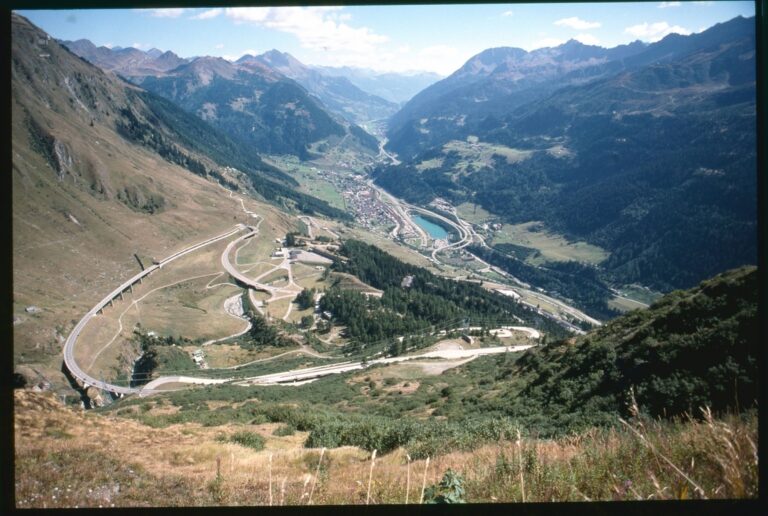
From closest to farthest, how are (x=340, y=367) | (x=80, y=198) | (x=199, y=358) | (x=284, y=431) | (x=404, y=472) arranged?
(x=404, y=472) → (x=284, y=431) → (x=340, y=367) → (x=199, y=358) → (x=80, y=198)

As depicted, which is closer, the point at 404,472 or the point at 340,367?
the point at 404,472

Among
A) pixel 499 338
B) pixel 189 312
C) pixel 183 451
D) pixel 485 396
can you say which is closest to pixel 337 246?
pixel 189 312

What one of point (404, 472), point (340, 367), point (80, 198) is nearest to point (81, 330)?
point (340, 367)

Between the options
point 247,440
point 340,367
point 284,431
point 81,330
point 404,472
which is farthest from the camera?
point 81,330

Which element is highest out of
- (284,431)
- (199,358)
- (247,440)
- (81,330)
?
(247,440)

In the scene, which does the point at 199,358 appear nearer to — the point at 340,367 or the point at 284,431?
the point at 340,367

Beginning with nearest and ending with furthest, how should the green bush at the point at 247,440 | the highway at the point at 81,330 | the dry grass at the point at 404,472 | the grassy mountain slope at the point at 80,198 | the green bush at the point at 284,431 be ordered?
the dry grass at the point at 404,472, the green bush at the point at 247,440, the green bush at the point at 284,431, the highway at the point at 81,330, the grassy mountain slope at the point at 80,198

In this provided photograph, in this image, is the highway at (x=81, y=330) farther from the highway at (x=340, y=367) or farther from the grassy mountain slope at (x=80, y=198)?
the highway at (x=340, y=367)

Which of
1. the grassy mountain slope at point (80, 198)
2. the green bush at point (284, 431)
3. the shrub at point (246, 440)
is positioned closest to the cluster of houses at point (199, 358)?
the grassy mountain slope at point (80, 198)

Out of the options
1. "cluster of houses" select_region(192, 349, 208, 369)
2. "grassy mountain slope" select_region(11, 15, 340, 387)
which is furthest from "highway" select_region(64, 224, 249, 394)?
"cluster of houses" select_region(192, 349, 208, 369)
